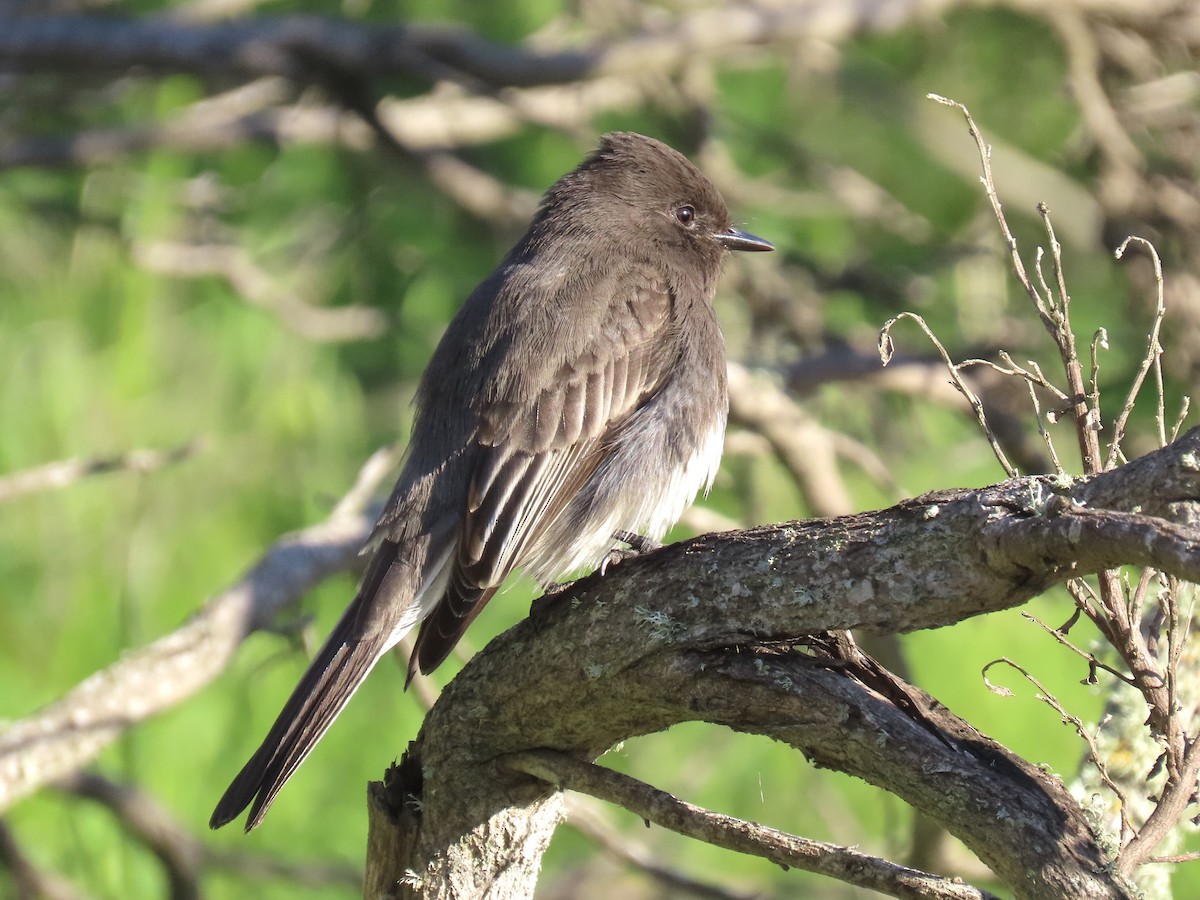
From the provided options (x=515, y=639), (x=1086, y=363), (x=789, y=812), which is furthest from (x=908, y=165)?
(x=515, y=639)

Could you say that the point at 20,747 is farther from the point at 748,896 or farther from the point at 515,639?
the point at 748,896

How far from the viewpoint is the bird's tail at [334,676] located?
10.5 ft

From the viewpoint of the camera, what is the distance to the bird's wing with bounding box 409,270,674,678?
135 inches

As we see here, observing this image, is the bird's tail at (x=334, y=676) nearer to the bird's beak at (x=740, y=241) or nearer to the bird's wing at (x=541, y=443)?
the bird's wing at (x=541, y=443)

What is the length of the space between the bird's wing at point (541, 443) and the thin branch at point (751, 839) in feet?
2.33

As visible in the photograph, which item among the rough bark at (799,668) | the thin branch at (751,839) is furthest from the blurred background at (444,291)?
the thin branch at (751,839)

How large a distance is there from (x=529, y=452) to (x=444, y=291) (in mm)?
3253

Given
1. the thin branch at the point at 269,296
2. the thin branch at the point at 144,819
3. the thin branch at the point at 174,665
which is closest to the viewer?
the thin branch at the point at 174,665

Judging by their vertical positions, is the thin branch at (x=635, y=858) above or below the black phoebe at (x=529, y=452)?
below

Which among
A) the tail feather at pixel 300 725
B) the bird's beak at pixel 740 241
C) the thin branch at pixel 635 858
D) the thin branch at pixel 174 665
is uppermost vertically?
the bird's beak at pixel 740 241

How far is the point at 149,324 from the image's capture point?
5.79 metres

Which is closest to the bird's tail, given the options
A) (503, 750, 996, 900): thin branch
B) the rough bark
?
the rough bark

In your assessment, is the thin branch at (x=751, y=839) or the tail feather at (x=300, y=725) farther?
the tail feather at (x=300, y=725)

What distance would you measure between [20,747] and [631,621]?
1.79m
